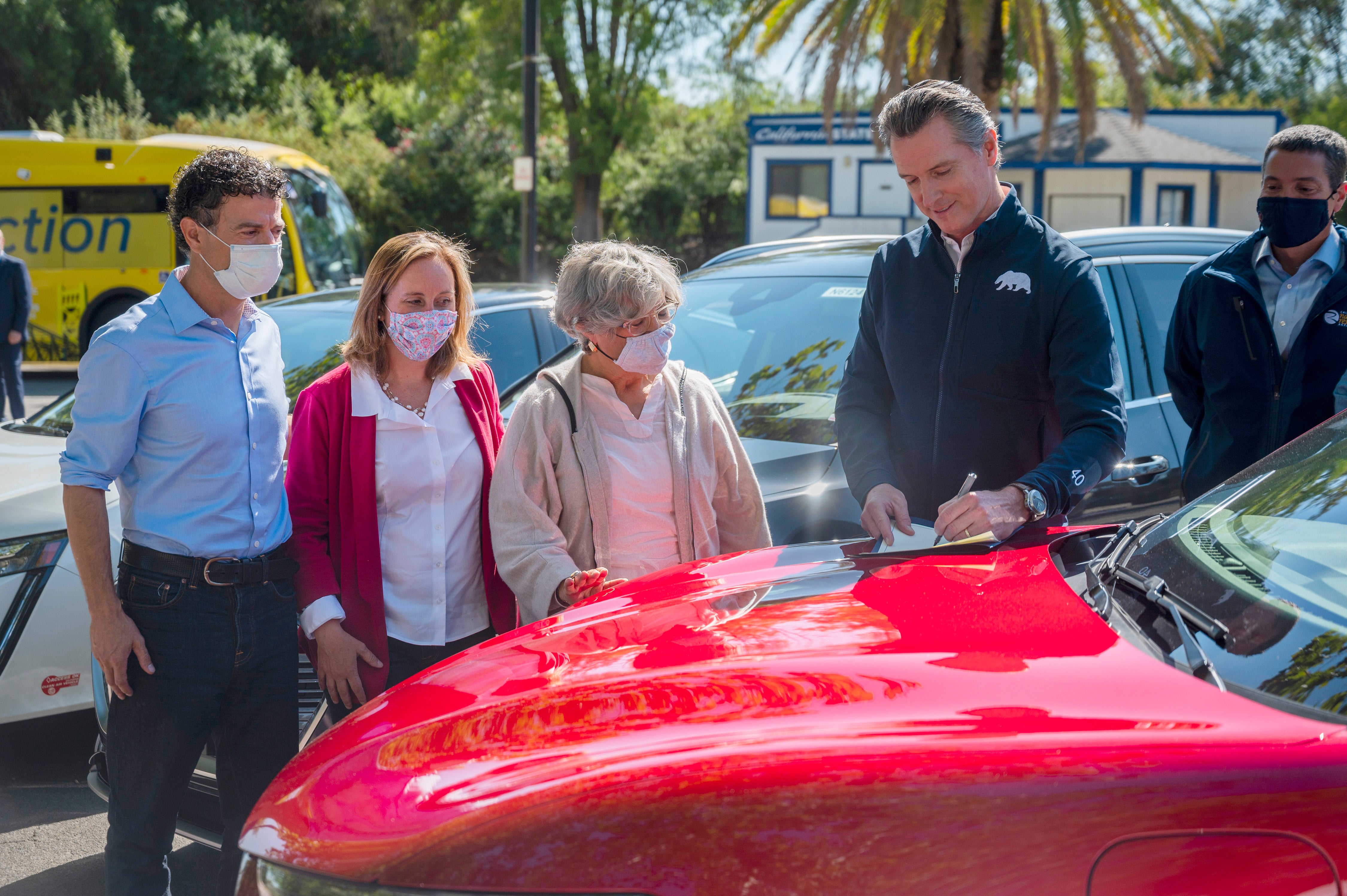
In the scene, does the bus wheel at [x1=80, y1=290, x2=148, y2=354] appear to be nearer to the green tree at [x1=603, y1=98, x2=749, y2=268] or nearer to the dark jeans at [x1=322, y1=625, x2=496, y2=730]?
the dark jeans at [x1=322, y1=625, x2=496, y2=730]

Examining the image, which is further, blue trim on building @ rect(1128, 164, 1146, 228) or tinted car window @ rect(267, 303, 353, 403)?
blue trim on building @ rect(1128, 164, 1146, 228)

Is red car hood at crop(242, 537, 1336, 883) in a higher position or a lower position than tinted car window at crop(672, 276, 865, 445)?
lower

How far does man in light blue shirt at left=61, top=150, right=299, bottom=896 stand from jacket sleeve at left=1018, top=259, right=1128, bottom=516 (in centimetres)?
179

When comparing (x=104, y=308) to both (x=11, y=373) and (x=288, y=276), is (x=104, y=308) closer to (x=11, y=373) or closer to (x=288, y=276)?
(x=288, y=276)

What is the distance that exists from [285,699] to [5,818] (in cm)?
162

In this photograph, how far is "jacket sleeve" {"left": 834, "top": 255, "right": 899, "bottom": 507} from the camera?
2887mm

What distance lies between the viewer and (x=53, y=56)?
28.7 metres

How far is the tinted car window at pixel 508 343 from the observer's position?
4738 millimetres

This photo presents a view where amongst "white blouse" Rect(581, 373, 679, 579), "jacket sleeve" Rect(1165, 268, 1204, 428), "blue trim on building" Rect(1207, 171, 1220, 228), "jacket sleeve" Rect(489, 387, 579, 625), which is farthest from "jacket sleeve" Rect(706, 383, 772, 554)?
"blue trim on building" Rect(1207, 171, 1220, 228)

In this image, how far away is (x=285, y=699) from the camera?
2.73 meters

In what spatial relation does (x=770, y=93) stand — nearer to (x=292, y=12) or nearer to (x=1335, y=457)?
(x=292, y=12)

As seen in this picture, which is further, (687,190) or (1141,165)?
(687,190)

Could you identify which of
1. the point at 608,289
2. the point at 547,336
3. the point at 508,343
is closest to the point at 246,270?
the point at 608,289

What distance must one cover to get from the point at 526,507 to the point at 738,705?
1234mm
